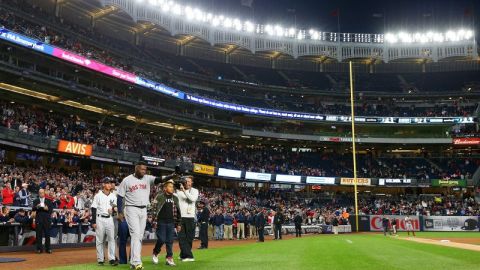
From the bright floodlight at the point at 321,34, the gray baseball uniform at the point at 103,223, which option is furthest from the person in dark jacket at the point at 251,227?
the bright floodlight at the point at 321,34

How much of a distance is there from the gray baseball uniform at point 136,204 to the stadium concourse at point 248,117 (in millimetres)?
10945

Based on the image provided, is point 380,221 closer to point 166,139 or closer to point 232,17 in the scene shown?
point 166,139

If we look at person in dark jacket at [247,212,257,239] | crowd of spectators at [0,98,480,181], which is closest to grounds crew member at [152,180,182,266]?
crowd of spectators at [0,98,480,181]

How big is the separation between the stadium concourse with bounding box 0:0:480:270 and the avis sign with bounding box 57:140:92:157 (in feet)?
0.27

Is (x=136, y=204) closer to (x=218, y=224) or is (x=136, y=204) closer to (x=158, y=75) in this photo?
(x=218, y=224)

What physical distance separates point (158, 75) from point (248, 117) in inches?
484

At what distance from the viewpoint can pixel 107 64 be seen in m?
39.9

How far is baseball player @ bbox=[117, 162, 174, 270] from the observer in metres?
9.37

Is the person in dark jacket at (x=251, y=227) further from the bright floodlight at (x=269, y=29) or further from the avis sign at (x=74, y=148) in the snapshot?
the bright floodlight at (x=269, y=29)

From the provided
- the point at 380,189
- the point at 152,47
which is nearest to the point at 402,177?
the point at 380,189

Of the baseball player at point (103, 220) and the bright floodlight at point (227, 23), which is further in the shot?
the bright floodlight at point (227, 23)

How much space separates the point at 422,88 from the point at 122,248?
61336 mm

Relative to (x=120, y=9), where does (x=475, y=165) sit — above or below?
below

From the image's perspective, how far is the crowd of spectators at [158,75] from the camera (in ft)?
120
